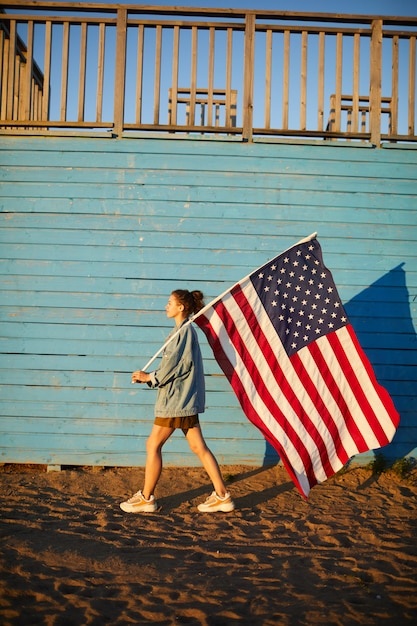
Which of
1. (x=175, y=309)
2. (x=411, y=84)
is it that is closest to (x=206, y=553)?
(x=175, y=309)

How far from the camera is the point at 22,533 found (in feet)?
12.9

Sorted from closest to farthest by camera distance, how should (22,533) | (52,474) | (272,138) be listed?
(22,533)
(52,474)
(272,138)

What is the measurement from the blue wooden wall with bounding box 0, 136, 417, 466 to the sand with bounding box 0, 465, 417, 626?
604 mm

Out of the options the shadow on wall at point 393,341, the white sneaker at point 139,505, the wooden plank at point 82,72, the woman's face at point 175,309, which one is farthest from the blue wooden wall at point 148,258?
the woman's face at point 175,309

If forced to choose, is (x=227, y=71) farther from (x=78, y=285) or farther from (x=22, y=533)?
(x=22, y=533)

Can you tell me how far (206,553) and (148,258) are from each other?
3165mm

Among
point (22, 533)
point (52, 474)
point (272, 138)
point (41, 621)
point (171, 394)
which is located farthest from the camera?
point (272, 138)

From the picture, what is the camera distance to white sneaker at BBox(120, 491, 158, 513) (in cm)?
445

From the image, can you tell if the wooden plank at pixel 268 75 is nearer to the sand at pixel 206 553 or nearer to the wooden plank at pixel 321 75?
the wooden plank at pixel 321 75

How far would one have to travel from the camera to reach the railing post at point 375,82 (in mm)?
5914

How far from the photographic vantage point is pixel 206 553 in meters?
3.67

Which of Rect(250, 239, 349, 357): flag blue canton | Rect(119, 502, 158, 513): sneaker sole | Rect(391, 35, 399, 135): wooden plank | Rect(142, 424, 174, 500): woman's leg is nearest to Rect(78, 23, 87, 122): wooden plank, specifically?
Rect(250, 239, 349, 357): flag blue canton

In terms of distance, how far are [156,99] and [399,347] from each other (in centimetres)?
392

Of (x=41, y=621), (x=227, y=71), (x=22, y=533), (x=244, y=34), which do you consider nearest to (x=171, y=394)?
(x=22, y=533)
